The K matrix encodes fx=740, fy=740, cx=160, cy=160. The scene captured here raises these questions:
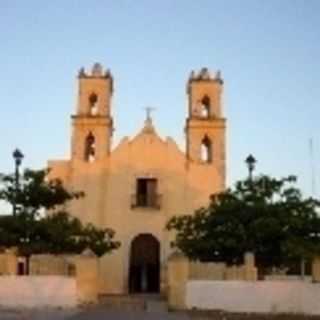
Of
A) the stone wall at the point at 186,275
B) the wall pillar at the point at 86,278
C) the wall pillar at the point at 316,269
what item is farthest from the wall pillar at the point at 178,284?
the wall pillar at the point at 316,269

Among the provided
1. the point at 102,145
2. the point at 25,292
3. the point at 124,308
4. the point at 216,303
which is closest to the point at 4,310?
the point at 25,292

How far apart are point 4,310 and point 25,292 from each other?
4.47ft

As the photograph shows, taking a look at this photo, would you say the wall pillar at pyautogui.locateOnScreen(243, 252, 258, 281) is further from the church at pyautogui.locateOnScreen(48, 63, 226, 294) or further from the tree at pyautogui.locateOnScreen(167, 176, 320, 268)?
the church at pyautogui.locateOnScreen(48, 63, 226, 294)

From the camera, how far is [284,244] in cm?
2416

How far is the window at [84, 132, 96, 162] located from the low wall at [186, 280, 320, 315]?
15300 millimetres

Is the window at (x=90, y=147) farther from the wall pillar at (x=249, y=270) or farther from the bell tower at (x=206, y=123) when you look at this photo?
the wall pillar at (x=249, y=270)

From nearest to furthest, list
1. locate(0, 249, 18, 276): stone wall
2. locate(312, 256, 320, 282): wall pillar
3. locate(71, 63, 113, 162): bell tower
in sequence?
locate(312, 256, 320, 282): wall pillar
locate(0, 249, 18, 276): stone wall
locate(71, 63, 113, 162): bell tower

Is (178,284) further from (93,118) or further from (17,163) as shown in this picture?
(93,118)

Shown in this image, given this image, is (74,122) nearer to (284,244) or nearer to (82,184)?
(82,184)

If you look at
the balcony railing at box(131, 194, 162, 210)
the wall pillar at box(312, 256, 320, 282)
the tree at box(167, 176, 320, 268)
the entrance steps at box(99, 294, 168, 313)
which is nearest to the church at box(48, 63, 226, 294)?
the balcony railing at box(131, 194, 162, 210)

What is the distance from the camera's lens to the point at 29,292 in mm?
24250

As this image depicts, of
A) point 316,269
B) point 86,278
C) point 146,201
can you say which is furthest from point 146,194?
point 316,269

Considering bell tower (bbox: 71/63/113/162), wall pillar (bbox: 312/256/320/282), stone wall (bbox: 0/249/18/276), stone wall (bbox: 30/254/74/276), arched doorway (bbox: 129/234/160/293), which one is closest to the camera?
wall pillar (bbox: 312/256/320/282)

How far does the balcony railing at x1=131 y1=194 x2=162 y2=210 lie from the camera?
36062mm
